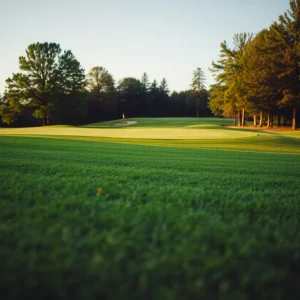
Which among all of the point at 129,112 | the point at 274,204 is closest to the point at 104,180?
the point at 274,204

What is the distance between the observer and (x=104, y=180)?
353cm

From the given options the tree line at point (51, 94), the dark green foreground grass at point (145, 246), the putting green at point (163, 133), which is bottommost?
the putting green at point (163, 133)

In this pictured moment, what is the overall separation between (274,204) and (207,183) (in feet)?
3.78

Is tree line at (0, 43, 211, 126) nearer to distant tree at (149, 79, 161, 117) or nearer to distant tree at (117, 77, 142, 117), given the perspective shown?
distant tree at (117, 77, 142, 117)

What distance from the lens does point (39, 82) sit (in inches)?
1609

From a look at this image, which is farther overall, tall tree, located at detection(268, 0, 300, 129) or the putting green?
tall tree, located at detection(268, 0, 300, 129)

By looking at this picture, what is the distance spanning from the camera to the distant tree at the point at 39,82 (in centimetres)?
3944

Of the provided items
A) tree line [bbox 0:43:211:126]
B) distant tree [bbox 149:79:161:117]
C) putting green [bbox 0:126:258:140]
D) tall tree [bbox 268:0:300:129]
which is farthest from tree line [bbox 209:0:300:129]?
distant tree [bbox 149:79:161:117]

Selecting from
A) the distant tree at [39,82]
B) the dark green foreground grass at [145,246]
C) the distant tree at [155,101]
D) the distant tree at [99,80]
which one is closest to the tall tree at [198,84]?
the distant tree at [155,101]

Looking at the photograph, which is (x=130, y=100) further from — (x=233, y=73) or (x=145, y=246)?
(x=145, y=246)

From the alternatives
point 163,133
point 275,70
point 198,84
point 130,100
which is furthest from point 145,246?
point 198,84

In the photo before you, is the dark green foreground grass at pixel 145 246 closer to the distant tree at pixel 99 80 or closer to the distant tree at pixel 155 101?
the distant tree at pixel 99 80

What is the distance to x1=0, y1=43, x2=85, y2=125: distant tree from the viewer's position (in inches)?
1553

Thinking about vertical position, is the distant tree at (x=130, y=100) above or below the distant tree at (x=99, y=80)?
below
